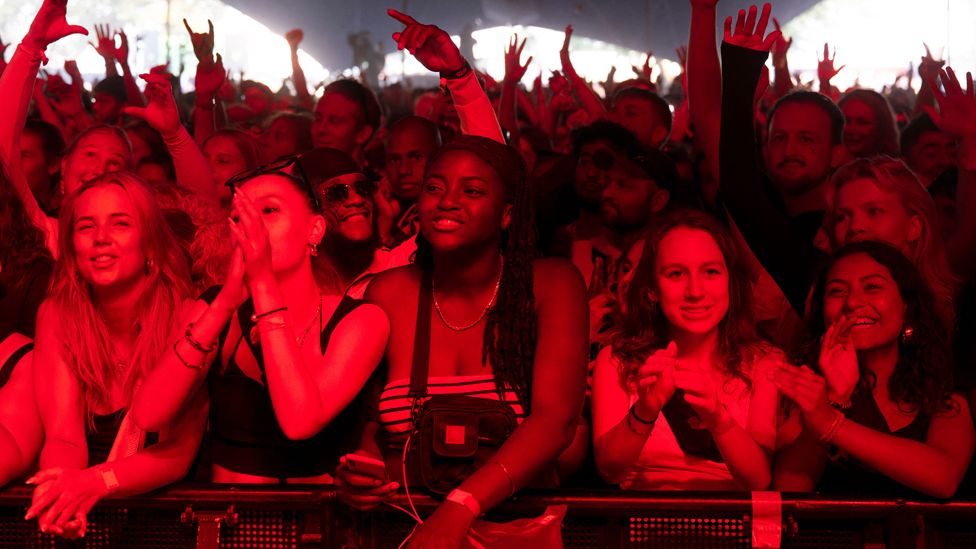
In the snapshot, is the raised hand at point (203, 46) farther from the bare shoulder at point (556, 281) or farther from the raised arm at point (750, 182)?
the bare shoulder at point (556, 281)

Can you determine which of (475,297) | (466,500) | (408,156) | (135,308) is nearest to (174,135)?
(408,156)

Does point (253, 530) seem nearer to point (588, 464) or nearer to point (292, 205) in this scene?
point (292, 205)

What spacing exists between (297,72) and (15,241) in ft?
12.9

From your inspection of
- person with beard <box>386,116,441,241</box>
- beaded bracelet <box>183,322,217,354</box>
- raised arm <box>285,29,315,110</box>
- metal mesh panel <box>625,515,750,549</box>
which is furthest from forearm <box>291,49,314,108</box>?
metal mesh panel <box>625,515,750,549</box>

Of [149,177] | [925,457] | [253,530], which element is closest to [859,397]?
[925,457]

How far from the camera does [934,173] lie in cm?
457

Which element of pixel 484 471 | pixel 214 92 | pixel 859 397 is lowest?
pixel 484 471

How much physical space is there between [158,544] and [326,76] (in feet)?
18.6

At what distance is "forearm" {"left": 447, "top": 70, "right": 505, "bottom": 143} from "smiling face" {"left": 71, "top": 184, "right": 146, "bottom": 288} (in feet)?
3.38

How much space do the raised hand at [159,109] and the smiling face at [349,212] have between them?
890mm

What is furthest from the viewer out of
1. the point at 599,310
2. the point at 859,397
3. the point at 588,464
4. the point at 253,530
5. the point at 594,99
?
the point at 594,99

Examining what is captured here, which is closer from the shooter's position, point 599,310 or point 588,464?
point 588,464

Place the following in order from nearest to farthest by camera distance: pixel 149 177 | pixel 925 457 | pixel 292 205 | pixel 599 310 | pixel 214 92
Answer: pixel 925 457 → pixel 292 205 → pixel 599 310 → pixel 149 177 → pixel 214 92

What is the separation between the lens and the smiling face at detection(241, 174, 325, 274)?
2772mm
